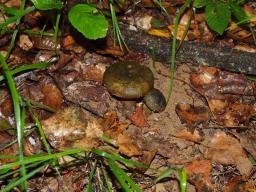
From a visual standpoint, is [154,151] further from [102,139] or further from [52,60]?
[52,60]

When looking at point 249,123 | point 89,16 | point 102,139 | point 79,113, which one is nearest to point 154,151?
point 102,139

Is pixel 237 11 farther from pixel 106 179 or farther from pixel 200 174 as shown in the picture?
pixel 106 179

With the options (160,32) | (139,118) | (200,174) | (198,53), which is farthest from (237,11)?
(200,174)

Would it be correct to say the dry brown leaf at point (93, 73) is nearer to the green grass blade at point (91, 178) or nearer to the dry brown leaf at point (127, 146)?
the dry brown leaf at point (127, 146)

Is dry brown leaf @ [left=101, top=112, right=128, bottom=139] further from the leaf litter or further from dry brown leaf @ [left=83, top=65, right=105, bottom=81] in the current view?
dry brown leaf @ [left=83, top=65, right=105, bottom=81]

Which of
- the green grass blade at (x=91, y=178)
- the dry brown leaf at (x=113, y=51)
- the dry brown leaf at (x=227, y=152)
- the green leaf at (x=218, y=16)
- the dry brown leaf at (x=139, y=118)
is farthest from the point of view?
the dry brown leaf at (x=113, y=51)

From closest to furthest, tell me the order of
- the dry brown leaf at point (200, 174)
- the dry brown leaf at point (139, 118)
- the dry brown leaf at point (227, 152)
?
the dry brown leaf at point (200, 174) < the dry brown leaf at point (227, 152) < the dry brown leaf at point (139, 118)

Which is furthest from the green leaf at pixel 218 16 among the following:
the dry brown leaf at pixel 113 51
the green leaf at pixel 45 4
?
the green leaf at pixel 45 4
